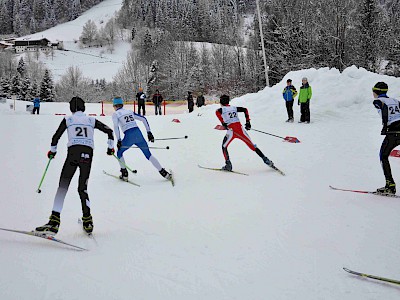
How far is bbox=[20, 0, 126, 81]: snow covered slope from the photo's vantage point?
288 ft

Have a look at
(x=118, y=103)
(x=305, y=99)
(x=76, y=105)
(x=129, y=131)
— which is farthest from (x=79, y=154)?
(x=305, y=99)

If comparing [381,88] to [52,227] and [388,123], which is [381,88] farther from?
[52,227]

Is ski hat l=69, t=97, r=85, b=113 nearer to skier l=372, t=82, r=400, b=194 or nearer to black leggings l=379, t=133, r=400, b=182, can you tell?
skier l=372, t=82, r=400, b=194

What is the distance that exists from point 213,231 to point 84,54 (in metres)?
114

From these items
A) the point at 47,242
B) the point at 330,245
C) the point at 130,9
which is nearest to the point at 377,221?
the point at 330,245

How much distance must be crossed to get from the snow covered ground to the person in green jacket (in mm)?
4214

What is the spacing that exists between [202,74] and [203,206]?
177ft

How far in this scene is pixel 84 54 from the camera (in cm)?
10875

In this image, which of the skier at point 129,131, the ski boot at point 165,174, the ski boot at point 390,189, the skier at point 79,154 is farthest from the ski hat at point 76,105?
the ski boot at point 390,189

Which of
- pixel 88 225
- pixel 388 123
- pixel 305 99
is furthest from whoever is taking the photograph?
pixel 305 99

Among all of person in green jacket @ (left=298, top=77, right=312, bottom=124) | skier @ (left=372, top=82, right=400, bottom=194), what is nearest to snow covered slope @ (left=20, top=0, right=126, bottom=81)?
person in green jacket @ (left=298, top=77, right=312, bottom=124)

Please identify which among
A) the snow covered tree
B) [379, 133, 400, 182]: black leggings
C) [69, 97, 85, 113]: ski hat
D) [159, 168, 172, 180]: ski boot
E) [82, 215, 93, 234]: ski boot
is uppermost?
the snow covered tree

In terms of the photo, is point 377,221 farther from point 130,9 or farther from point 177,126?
point 130,9

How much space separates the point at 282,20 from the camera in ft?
129
